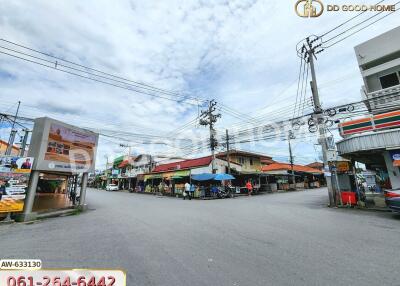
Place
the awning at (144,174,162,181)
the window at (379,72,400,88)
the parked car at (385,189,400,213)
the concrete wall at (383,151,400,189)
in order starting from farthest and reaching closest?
1. the awning at (144,174,162,181)
2. the window at (379,72,400,88)
3. the concrete wall at (383,151,400,189)
4. the parked car at (385,189,400,213)

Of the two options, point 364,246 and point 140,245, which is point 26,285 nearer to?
point 140,245

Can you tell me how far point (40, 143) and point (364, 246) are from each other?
14335 mm

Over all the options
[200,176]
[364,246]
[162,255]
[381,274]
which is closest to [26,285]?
[162,255]

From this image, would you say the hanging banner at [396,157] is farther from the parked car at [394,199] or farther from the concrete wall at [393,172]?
the parked car at [394,199]

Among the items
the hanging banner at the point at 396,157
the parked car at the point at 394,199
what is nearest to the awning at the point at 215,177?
the hanging banner at the point at 396,157

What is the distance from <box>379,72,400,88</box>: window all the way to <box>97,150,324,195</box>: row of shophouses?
16.9m

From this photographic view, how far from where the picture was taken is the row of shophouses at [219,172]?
28297 millimetres

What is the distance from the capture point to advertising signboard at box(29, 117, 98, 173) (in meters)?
11.3

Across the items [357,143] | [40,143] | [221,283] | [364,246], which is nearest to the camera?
[221,283]

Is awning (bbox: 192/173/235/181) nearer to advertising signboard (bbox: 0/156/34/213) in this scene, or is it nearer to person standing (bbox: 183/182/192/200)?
person standing (bbox: 183/182/192/200)

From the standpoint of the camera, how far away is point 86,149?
14.5 metres

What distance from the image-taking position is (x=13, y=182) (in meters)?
9.92

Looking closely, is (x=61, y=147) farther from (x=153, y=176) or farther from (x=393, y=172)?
(x=153, y=176)

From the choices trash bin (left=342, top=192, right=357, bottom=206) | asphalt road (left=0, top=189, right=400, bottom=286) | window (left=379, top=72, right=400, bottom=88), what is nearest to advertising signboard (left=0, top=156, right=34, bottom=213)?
asphalt road (left=0, top=189, right=400, bottom=286)
